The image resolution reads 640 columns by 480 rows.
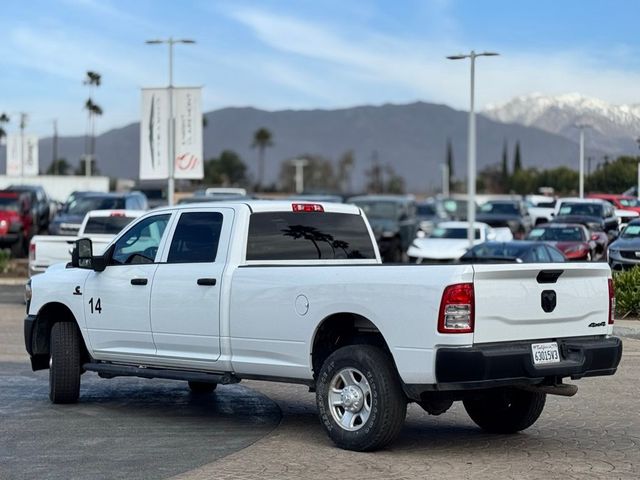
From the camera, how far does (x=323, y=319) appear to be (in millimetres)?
10070

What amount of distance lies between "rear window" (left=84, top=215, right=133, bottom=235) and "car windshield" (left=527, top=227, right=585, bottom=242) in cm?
1504

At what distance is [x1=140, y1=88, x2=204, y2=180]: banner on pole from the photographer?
39.9 metres

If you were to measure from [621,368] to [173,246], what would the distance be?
6.86 m

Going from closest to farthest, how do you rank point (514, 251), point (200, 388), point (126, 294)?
point (126, 294) → point (200, 388) → point (514, 251)

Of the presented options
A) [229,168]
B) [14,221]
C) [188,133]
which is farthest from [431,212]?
[229,168]

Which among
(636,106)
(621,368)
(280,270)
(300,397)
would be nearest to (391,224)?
(636,106)

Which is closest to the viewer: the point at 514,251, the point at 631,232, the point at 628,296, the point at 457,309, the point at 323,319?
the point at 457,309

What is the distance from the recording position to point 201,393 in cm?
1353

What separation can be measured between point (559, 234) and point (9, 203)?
54.0ft

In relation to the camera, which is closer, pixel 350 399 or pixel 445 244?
pixel 350 399

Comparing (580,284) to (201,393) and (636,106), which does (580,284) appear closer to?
(201,393)

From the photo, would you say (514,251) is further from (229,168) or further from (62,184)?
(229,168)

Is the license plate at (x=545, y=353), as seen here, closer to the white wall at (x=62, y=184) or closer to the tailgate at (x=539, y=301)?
the tailgate at (x=539, y=301)

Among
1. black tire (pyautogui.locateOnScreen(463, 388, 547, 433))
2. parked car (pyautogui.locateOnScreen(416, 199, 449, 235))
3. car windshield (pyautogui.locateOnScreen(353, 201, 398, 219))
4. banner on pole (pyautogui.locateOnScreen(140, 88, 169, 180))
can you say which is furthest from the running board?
parked car (pyautogui.locateOnScreen(416, 199, 449, 235))
